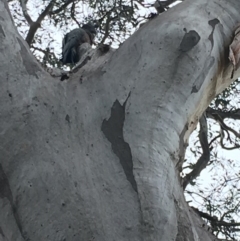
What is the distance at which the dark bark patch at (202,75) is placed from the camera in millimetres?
1327

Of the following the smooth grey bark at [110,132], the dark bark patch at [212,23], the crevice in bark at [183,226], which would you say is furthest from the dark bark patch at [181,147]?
the dark bark patch at [212,23]

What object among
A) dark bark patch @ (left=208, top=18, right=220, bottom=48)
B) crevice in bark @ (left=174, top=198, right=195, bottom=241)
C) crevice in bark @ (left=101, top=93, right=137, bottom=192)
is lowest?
crevice in bark @ (left=174, top=198, right=195, bottom=241)

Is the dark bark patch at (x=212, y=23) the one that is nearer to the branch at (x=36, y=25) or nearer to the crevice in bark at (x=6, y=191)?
the crevice in bark at (x=6, y=191)

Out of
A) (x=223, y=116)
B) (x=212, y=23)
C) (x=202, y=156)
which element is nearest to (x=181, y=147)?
(x=212, y=23)

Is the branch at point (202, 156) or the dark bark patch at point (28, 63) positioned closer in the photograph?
the dark bark patch at point (28, 63)

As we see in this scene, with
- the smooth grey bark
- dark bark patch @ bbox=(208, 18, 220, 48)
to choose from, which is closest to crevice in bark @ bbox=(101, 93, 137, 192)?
the smooth grey bark

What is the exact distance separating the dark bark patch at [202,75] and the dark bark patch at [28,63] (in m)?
0.39

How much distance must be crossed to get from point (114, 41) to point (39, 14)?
61cm

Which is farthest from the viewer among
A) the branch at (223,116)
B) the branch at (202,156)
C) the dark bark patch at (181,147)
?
the branch at (223,116)

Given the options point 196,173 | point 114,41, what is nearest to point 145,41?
point 196,173

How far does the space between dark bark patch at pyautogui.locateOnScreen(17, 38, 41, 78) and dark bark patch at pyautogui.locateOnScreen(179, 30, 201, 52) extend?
366 mm

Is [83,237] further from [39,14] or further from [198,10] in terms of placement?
[39,14]

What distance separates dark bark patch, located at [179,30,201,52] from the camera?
134 centimetres

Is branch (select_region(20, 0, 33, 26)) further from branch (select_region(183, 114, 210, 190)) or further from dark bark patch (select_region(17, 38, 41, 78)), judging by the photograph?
dark bark patch (select_region(17, 38, 41, 78))
